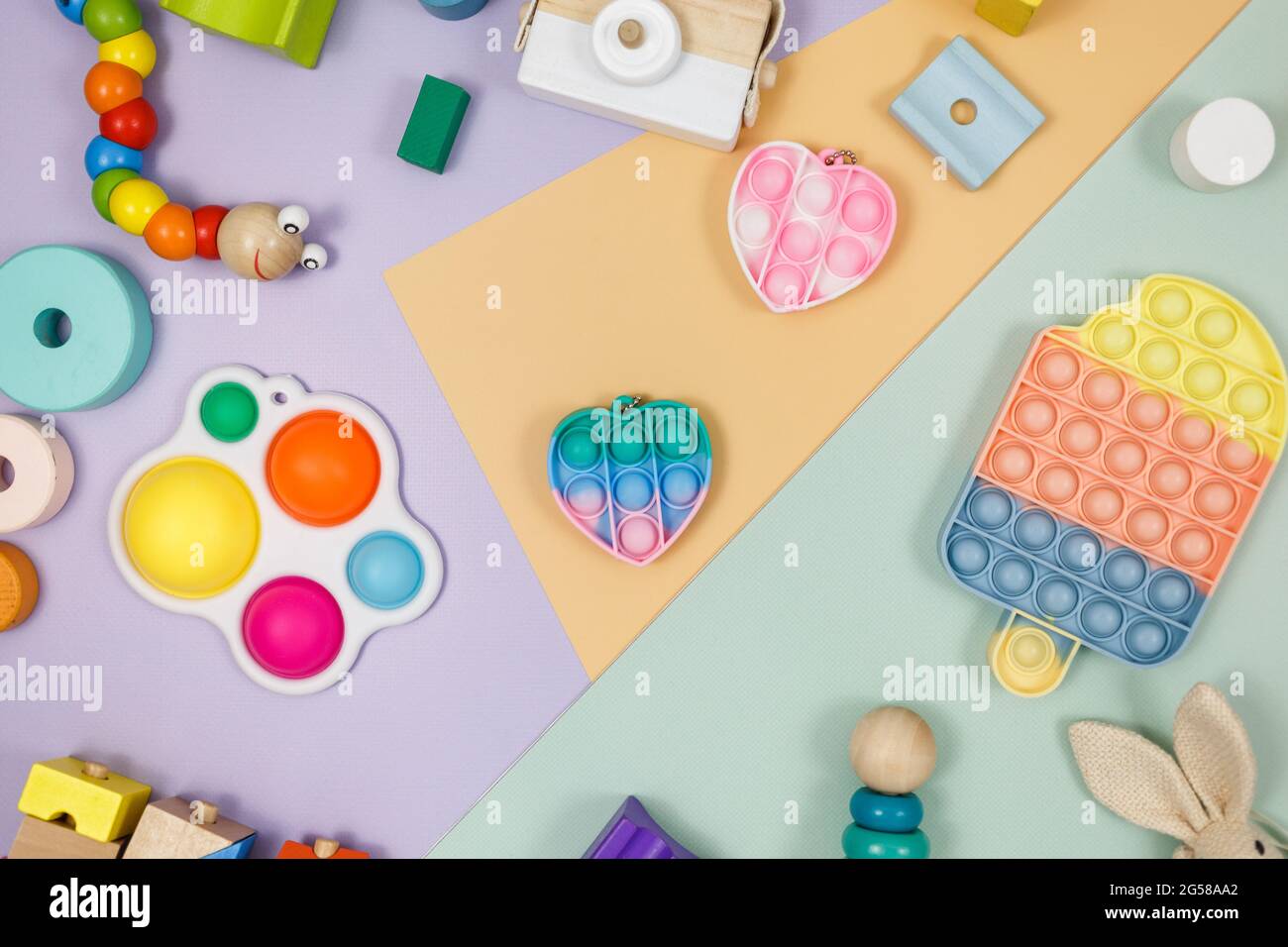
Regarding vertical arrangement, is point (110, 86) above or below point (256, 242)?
above

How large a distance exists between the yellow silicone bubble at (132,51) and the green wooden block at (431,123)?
12.2 inches

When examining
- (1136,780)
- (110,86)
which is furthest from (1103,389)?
(110,86)

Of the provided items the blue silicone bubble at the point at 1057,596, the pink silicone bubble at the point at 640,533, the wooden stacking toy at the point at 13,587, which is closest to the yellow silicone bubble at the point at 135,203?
the wooden stacking toy at the point at 13,587

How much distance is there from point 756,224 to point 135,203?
672 millimetres

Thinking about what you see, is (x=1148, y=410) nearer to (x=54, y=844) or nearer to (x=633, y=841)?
(x=633, y=841)

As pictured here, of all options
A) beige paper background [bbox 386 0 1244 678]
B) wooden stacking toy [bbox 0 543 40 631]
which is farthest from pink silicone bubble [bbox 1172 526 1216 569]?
wooden stacking toy [bbox 0 543 40 631]

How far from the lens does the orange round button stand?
1250mm

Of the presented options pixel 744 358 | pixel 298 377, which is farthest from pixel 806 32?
pixel 298 377

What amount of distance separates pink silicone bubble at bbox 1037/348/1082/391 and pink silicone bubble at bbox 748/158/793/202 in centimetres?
33

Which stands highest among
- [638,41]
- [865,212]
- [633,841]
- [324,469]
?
[638,41]

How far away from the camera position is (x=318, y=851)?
3.98 ft

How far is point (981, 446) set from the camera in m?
1.20

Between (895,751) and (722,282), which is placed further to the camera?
(722,282)
